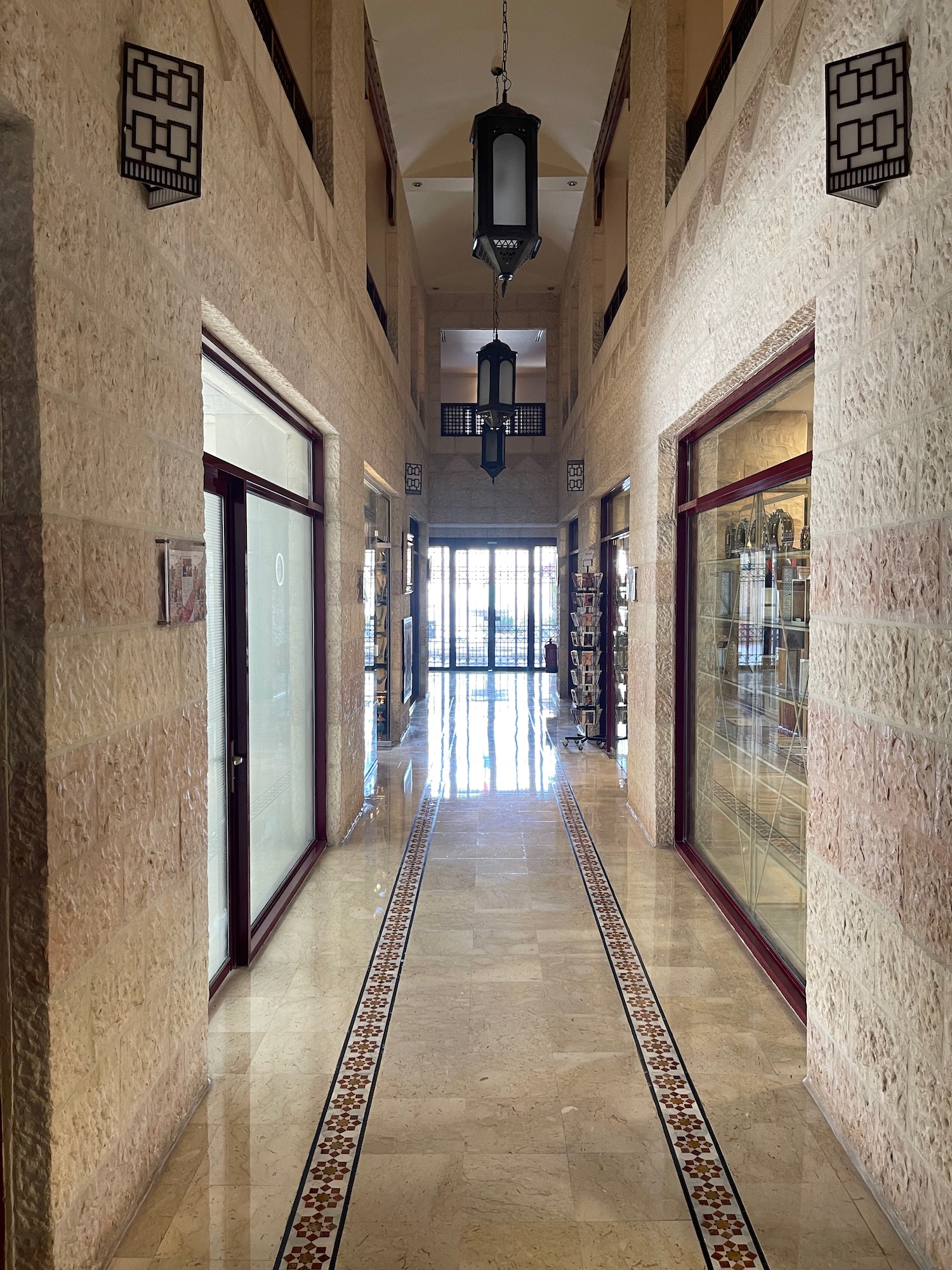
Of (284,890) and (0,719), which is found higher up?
(0,719)

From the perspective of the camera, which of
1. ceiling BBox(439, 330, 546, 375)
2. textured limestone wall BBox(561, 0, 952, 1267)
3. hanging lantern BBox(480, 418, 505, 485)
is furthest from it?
ceiling BBox(439, 330, 546, 375)

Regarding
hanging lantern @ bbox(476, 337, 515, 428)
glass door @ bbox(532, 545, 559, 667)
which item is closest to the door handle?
hanging lantern @ bbox(476, 337, 515, 428)

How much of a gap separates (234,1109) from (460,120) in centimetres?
848

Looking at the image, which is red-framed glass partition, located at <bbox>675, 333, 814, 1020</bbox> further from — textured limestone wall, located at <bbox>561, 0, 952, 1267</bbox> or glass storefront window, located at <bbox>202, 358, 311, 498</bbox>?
glass storefront window, located at <bbox>202, 358, 311, 498</bbox>

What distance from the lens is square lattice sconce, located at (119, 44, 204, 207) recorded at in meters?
2.10

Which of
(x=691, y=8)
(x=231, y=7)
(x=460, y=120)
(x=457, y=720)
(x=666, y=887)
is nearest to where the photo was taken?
(x=231, y=7)

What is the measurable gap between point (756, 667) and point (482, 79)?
6.28 meters

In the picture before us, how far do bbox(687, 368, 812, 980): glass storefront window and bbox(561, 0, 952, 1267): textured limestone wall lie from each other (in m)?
0.50

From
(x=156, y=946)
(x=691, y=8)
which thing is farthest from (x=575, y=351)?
(x=156, y=946)

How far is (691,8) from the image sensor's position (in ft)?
16.8

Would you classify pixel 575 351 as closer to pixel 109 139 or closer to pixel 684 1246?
pixel 109 139

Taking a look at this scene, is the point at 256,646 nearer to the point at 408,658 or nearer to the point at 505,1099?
the point at 505,1099

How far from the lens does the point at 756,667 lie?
3.91 m

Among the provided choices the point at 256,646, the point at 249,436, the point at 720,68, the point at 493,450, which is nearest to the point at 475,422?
the point at 493,450
